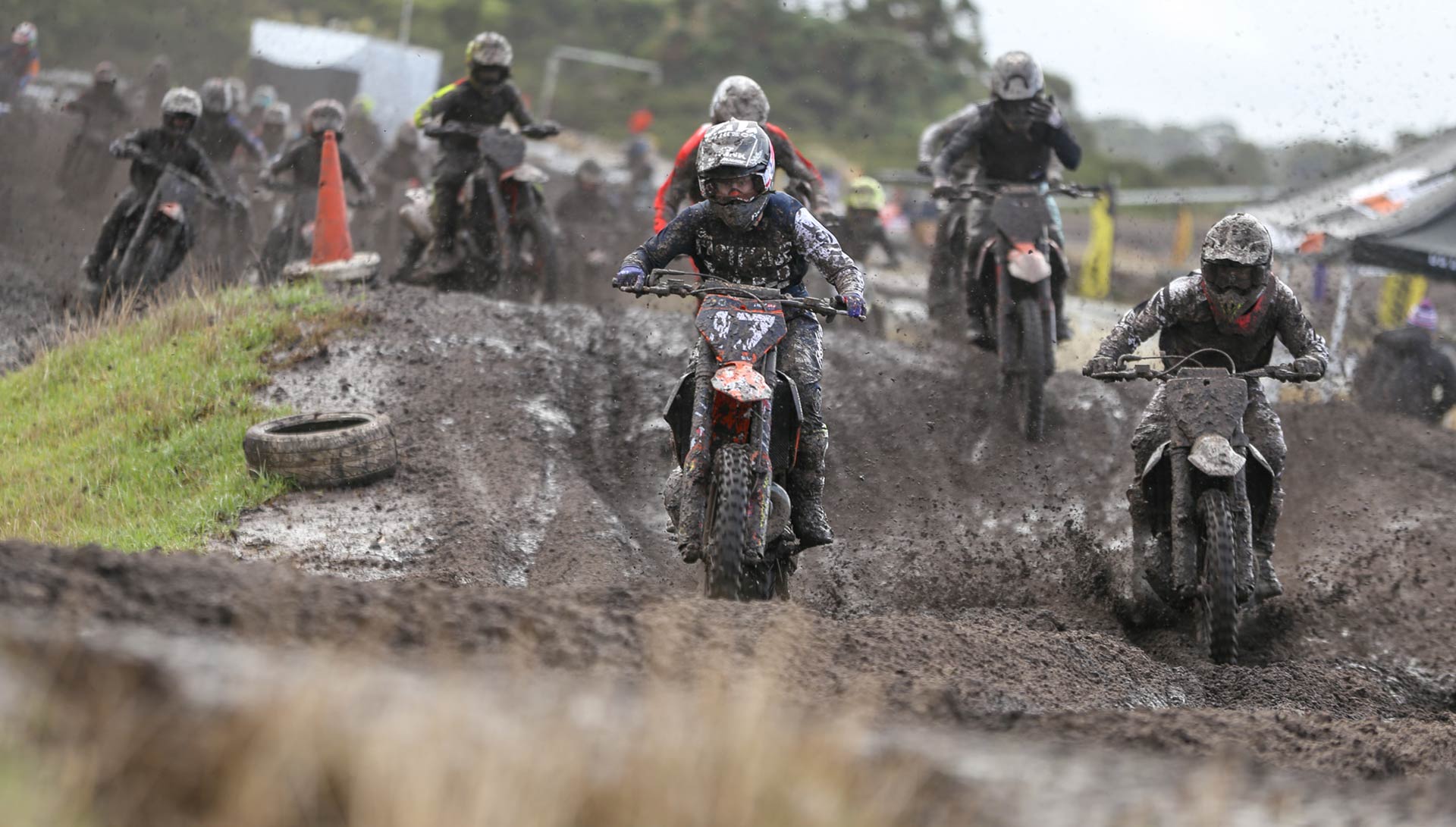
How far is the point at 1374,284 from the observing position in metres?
29.4

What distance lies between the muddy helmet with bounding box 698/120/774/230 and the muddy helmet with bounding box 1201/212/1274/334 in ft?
7.45

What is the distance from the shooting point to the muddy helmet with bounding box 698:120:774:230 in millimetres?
7145

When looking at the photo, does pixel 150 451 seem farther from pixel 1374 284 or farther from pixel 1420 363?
pixel 1374 284

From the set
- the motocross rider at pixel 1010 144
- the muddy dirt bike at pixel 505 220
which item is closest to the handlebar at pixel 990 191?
the motocross rider at pixel 1010 144

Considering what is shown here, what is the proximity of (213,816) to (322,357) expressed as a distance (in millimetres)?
7747

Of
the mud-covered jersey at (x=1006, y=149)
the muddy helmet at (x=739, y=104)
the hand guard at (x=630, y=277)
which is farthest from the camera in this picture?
the mud-covered jersey at (x=1006, y=149)

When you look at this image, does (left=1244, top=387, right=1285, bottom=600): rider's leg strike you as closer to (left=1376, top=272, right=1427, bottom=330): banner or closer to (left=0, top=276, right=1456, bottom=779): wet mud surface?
(left=0, top=276, right=1456, bottom=779): wet mud surface

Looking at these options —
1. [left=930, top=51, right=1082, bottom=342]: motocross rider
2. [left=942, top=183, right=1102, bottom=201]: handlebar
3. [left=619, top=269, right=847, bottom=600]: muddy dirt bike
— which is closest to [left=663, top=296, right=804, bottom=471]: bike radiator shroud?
[left=619, top=269, right=847, bottom=600]: muddy dirt bike

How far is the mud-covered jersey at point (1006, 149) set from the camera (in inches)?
469

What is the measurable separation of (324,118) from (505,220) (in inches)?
151

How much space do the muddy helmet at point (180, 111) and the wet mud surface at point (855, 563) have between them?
2.85m

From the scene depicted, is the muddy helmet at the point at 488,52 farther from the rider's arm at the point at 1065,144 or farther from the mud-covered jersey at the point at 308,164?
the rider's arm at the point at 1065,144

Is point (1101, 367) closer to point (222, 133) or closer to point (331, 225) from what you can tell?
point (331, 225)

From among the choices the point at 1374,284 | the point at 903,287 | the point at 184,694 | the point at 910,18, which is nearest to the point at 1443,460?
the point at 184,694
